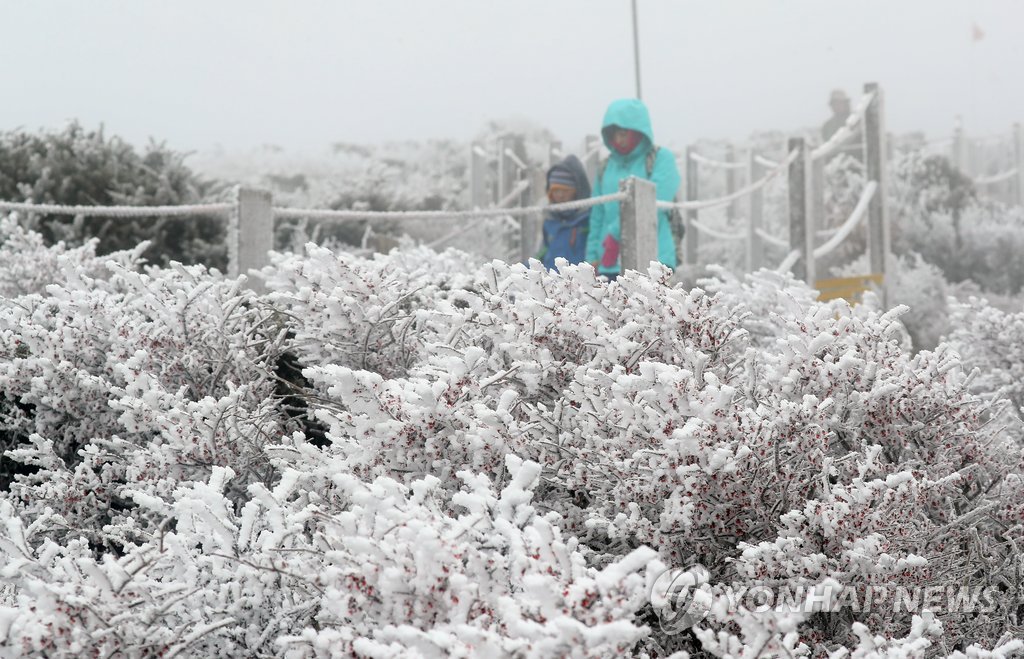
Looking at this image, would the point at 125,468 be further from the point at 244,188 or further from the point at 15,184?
the point at 15,184

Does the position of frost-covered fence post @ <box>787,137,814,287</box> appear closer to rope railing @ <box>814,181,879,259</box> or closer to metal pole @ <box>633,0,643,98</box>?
rope railing @ <box>814,181,879,259</box>

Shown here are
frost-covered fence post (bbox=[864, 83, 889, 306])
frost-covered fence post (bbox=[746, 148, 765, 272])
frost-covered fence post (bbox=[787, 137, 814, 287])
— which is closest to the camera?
frost-covered fence post (bbox=[787, 137, 814, 287])

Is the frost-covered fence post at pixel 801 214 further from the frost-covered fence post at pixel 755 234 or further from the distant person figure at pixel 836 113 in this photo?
the distant person figure at pixel 836 113

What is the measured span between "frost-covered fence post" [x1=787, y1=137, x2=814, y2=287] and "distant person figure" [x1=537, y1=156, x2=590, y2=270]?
1521 mm

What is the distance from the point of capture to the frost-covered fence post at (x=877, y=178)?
8812mm

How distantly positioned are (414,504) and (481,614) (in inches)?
7.9

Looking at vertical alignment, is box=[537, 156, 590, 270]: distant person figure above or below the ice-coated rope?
below

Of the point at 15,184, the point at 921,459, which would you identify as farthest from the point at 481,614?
the point at 15,184

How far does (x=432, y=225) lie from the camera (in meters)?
18.6

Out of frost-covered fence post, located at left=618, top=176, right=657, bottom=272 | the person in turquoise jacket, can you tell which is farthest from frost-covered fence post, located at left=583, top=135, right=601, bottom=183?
frost-covered fence post, located at left=618, top=176, right=657, bottom=272

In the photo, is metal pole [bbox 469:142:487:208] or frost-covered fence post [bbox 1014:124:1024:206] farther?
frost-covered fence post [bbox 1014:124:1024:206]

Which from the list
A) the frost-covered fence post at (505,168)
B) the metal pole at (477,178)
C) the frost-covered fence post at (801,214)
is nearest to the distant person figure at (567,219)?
the frost-covered fence post at (801,214)

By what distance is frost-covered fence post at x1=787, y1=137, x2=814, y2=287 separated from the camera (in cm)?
776

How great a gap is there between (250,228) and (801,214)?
15.9 ft
